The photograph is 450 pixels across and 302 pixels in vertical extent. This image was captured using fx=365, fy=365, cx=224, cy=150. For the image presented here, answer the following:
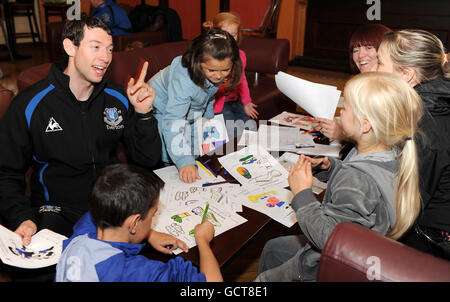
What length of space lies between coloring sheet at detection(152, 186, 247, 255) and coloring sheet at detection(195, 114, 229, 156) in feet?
1.81

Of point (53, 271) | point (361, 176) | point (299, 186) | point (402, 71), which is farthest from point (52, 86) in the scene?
point (402, 71)

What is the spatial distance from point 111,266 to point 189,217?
17.3 inches

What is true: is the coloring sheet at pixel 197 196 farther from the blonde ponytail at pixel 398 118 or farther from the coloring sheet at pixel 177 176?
the blonde ponytail at pixel 398 118

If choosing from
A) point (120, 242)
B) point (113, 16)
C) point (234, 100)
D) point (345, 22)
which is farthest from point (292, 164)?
point (345, 22)

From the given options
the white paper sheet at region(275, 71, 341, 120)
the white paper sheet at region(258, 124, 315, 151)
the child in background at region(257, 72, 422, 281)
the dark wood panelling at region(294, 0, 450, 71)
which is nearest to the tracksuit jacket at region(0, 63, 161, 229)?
the white paper sheet at region(258, 124, 315, 151)

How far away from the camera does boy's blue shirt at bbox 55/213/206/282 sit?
91cm

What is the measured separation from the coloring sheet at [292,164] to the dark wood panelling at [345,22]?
469 cm

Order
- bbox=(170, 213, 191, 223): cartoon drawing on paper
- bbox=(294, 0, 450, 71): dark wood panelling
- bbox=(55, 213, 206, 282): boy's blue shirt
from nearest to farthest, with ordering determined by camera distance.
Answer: bbox=(55, 213, 206, 282): boy's blue shirt < bbox=(170, 213, 191, 223): cartoon drawing on paper < bbox=(294, 0, 450, 71): dark wood panelling

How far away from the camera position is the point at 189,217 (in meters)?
1.33

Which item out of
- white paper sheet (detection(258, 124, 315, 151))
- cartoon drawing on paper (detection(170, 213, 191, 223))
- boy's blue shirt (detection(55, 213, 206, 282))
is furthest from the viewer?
white paper sheet (detection(258, 124, 315, 151))

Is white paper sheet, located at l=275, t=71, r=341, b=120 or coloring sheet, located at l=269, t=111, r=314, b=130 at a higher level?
white paper sheet, located at l=275, t=71, r=341, b=120

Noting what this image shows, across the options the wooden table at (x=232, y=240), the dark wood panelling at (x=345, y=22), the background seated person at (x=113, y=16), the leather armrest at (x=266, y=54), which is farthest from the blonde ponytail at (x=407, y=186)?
the dark wood panelling at (x=345, y=22)

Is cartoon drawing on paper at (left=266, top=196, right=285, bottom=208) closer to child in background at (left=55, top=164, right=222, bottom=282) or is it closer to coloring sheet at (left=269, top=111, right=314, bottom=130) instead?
child in background at (left=55, top=164, right=222, bottom=282)

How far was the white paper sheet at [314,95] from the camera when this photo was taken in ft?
5.79
